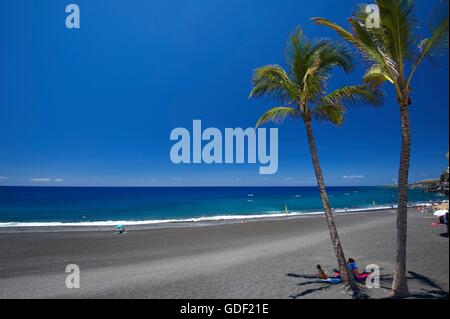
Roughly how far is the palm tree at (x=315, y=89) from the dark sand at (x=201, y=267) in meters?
2.39

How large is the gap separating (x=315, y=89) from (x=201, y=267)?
8.86 metres

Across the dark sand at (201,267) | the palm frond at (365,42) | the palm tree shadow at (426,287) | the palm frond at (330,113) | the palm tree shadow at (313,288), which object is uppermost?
the palm frond at (365,42)

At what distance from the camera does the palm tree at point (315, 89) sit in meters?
8.39

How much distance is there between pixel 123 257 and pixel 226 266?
21.5ft

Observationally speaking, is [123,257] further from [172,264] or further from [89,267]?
[172,264]

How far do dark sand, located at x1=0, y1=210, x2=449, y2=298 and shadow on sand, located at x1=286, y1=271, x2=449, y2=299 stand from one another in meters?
0.03

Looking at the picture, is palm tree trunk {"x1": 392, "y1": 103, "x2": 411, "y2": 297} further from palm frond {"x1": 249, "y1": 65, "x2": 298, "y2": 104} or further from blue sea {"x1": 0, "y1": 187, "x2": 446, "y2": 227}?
blue sea {"x1": 0, "y1": 187, "x2": 446, "y2": 227}

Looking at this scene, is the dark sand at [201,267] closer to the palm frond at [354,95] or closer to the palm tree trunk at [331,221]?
the palm tree trunk at [331,221]

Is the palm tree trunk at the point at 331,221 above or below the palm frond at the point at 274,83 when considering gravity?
below

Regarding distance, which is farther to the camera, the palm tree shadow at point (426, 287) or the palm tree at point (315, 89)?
the palm tree at point (315, 89)

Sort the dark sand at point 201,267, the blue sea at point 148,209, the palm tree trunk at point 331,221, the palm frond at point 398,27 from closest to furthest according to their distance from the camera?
the palm frond at point 398,27
the palm tree trunk at point 331,221
the dark sand at point 201,267
the blue sea at point 148,209

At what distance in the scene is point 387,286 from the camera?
805 centimetres

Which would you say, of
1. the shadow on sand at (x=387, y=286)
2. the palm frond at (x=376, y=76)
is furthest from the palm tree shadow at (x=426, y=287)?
the palm frond at (x=376, y=76)

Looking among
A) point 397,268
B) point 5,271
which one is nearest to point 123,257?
point 5,271
